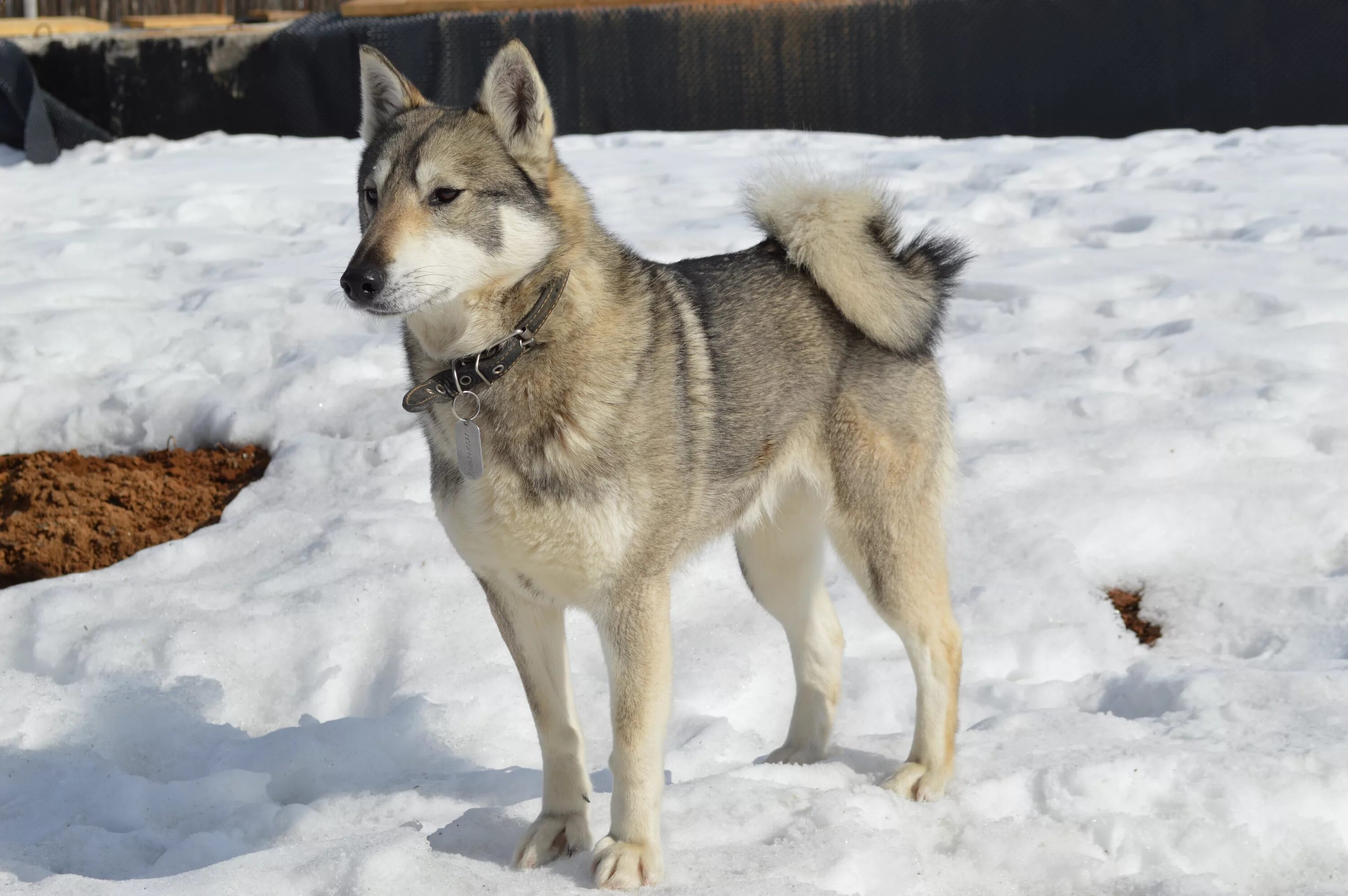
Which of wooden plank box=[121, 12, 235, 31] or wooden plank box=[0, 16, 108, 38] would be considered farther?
wooden plank box=[121, 12, 235, 31]

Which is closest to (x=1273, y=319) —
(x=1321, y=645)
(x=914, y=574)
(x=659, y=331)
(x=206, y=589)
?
(x=1321, y=645)

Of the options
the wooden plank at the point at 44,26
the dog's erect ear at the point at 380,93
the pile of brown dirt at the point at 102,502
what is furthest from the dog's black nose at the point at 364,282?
the wooden plank at the point at 44,26

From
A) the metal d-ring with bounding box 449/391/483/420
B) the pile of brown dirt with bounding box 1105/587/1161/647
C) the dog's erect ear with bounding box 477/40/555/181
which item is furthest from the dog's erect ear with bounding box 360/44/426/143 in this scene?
the pile of brown dirt with bounding box 1105/587/1161/647

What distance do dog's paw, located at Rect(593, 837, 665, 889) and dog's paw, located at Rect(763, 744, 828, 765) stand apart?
2.57 feet

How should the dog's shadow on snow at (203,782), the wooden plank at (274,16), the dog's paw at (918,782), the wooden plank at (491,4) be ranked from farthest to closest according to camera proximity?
1. the wooden plank at (274,16)
2. the wooden plank at (491,4)
3. the dog's paw at (918,782)
4. the dog's shadow on snow at (203,782)

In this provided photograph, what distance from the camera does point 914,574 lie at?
3.28 meters

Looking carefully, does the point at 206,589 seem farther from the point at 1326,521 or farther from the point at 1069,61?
the point at 1069,61

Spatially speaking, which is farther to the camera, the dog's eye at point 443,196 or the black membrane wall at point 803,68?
the black membrane wall at point 803,68

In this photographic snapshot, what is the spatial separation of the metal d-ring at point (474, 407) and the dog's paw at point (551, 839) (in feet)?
3.05

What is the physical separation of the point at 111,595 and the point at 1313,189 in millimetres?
6394

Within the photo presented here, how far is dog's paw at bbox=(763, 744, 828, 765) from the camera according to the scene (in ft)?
11.2

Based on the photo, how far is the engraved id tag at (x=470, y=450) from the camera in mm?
2670

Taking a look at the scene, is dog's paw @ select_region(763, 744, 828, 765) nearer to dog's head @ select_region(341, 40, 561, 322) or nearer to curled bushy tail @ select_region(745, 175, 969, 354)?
curled bushy tail @ select_region(745, 175, 969, 354)

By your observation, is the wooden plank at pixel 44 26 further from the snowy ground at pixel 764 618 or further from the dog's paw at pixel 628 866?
the dog's paw at pixel 628 866
